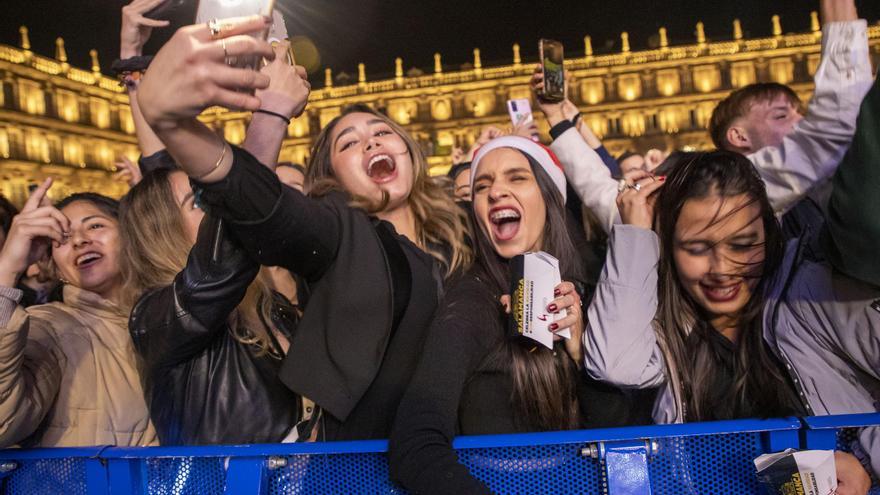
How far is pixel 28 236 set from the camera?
2.13 metres

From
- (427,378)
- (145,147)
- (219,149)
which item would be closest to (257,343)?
(427,378)

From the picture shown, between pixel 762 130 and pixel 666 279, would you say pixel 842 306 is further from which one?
pixel 762 130

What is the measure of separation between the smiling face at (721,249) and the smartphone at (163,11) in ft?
5.77

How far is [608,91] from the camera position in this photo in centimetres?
4303

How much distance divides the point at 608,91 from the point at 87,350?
4336 cm

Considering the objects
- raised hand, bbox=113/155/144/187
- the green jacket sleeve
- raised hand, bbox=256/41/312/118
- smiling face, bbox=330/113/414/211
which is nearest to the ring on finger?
raised hand, bbox=256/41/312/118

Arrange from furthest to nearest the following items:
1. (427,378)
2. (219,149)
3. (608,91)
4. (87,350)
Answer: (608,91) → (87,350) → (427,378) → (219,149)

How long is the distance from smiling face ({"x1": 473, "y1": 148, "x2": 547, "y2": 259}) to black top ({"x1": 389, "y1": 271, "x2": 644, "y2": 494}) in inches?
8.1

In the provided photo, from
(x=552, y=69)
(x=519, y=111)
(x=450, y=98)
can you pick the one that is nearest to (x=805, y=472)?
(x=552, y=69)

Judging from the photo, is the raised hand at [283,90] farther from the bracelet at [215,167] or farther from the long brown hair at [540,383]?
the long brown hair at [540,383]

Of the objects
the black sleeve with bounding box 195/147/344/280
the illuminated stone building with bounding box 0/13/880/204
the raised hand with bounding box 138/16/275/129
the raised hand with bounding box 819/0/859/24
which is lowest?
the black sleeve with bounding box 195/147/344/280

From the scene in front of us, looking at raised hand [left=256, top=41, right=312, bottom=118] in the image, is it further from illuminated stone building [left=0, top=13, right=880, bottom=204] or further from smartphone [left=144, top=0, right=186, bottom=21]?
illuminated stone building [left=0, top=13, right=880, bottom=204]

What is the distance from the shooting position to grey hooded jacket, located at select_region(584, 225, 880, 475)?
5.75 feet

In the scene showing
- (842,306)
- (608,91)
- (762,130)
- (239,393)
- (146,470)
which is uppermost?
(608,91)
